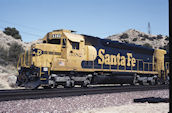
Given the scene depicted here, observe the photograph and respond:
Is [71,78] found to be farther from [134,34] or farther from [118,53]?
[134,34]

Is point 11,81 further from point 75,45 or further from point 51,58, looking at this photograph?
point 75,45

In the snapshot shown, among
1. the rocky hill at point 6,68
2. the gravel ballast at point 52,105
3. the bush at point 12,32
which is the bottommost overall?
the gravel ballast at point 52,105

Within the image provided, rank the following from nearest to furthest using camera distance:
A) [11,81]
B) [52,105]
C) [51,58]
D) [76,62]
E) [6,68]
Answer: [52,105], [51,58], [76,62], [11,81], [6,68]

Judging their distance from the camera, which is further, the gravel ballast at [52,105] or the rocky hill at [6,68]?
the rocky hill at [6,68]

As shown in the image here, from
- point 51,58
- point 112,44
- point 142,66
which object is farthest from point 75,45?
point 142,66

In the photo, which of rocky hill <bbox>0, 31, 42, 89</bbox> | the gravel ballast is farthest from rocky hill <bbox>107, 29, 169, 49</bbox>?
the gravel ballast

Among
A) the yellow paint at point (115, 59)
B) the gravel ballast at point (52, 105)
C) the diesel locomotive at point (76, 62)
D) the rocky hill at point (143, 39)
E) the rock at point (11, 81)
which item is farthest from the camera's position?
the rocky hill at point (143, 39)

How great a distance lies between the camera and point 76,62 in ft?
46.9

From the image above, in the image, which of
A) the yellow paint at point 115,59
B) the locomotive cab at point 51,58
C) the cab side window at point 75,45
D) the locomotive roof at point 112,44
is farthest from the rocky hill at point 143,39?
the locomotive cab at point 51,58

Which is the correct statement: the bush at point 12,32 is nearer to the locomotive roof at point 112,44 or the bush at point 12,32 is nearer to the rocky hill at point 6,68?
the rocky hill at point 6,68

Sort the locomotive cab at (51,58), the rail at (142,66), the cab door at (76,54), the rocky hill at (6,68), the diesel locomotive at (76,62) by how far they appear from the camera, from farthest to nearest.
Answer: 1. the rocky hill at (6,68)
2. the rail at (142,66)
3. the cab door at (76,54)
4. the diesel locomotive at (76,62)
5. the locomotive cab at (51,58)

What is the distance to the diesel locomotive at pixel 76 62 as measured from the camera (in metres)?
13.0

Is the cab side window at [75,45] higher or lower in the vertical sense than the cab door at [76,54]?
higher

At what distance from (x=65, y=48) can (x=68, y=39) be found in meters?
0.64
